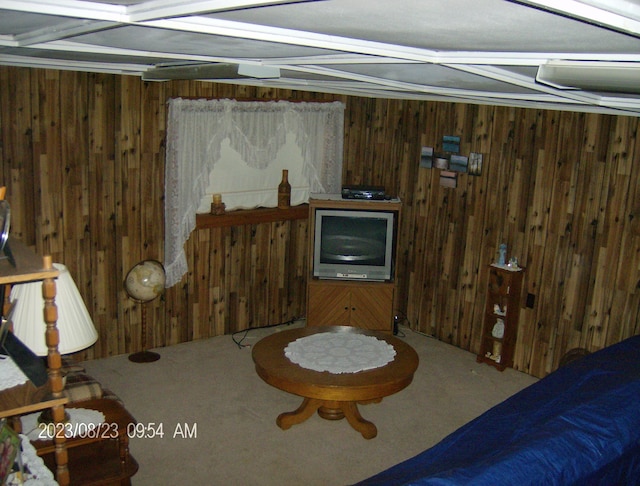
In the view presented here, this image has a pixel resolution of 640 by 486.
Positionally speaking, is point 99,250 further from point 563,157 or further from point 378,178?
point 563,157

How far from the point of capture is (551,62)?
187cm

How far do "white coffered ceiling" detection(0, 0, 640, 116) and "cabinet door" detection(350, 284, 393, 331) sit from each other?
3.24m

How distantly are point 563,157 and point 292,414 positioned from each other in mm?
2804

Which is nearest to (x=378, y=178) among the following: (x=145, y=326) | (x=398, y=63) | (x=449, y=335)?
(x=449, y=335)

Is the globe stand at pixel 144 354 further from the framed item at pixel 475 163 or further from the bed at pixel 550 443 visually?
the bed at pixel 550 443

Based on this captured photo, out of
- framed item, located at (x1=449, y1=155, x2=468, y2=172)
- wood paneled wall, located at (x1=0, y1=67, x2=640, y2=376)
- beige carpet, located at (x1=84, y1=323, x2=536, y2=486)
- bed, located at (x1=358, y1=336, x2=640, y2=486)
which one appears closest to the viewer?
bed, located at (x1=358, y1=336, x2=640, y2=486)

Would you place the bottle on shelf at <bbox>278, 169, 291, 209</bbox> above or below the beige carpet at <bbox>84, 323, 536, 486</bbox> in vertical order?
above

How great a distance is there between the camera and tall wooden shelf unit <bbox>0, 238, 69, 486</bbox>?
6.61 ft

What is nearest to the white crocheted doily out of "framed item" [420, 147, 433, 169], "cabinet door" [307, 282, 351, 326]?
"cabinet door" [307, 282, 351, 326]

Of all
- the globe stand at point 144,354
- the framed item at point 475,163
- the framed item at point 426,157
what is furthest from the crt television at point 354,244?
the globe stand at point 144,354

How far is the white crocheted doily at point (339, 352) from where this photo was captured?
14.3 ft

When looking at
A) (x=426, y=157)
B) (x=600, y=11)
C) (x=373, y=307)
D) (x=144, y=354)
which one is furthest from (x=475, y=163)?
(x=600, y=11)

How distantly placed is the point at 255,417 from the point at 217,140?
2.34 m

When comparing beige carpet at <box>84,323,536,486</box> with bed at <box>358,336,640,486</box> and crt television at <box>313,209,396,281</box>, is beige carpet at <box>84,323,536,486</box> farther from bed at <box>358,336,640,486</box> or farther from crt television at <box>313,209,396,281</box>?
bed at <box>358,336,640,486</box>
